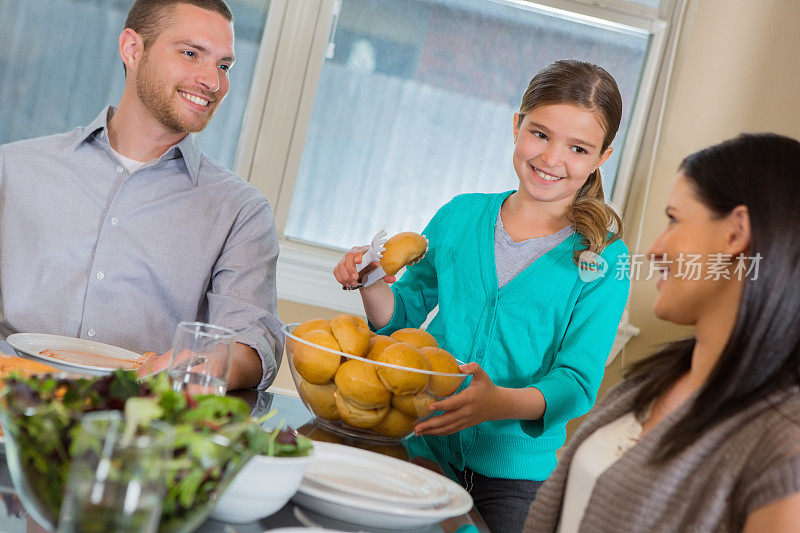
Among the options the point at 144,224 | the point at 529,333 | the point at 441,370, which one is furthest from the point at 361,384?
the point at 144,224

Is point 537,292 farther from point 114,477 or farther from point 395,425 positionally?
point 114,477

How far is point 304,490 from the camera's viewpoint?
0.82m

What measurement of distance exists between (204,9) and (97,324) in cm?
79

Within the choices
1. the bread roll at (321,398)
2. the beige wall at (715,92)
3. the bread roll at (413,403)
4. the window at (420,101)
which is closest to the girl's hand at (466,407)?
the bread roll at (413,403)

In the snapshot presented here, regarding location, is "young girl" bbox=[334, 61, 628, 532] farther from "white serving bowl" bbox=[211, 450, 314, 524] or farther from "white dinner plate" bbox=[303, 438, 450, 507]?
"white serving bowl" bbox=[211, 450, 314, 524]

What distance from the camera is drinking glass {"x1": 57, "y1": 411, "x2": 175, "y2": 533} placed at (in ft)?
1.65

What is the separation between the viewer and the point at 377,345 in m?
1.11

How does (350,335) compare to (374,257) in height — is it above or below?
below

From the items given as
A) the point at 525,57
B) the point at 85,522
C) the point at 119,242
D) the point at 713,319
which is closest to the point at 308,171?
the point at 525,57

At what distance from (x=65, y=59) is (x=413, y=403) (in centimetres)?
222

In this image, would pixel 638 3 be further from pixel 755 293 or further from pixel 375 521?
pixel 375 521

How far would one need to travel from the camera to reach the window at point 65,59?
8.90 feet

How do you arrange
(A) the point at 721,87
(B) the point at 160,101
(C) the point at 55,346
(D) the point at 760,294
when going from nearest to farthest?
1. (D) the point at 760,294
2. (C) the point at 55,346
3. (B) the point at 160,101
4. (A) the point at 721,87

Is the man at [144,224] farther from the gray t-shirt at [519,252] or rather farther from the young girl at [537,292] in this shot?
the gray t-shirt at [519,252]
